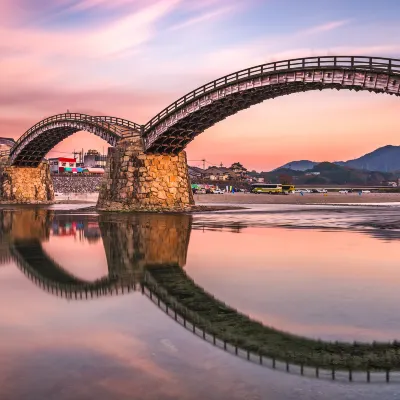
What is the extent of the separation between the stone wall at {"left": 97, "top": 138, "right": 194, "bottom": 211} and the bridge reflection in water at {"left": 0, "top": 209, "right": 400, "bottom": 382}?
2870 cm

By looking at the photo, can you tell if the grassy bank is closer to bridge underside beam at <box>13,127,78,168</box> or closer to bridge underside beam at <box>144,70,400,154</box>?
bridge underside beam at <box>144,70,400,154</box>

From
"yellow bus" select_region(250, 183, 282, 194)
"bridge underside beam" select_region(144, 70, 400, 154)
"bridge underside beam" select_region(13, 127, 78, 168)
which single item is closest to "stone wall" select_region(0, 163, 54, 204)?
"bridge underside beam" select_region(13, 127, 78, 168)

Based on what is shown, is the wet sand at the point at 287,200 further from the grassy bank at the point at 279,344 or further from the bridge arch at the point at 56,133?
the grassy bank at the point at 279,344

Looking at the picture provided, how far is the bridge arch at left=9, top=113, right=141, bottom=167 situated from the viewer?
197ft

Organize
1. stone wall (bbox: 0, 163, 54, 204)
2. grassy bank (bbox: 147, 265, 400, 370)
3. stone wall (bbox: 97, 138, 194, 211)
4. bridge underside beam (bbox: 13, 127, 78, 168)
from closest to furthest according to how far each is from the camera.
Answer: grassy bank (bbox: 147, 265, 400, 370) < stone wall (bbox: 97, 138, 194, 211) < bridge underside beam (bbox: 13, 127, 78, 168) < stone wall (bbox: 0, 163, 54, 204)

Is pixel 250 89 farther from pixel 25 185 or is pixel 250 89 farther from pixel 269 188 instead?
pixel 269 188

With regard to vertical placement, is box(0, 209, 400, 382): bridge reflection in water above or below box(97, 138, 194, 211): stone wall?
below

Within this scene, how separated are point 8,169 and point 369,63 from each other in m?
65.3

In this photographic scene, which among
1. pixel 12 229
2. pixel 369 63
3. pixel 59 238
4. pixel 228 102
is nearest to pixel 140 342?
pixel 59 238

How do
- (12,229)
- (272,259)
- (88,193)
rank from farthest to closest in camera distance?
1. (88,193)
2. (12,229)
3. (272,259)

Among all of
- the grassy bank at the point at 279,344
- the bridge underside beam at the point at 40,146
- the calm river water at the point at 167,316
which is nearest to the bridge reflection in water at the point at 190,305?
the grassy bank at the point at 279,344

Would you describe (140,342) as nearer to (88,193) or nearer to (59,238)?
(59,238)

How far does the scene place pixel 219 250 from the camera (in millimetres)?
21594

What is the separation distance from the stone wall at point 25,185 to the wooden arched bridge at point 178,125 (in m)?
24.1
